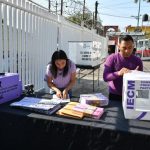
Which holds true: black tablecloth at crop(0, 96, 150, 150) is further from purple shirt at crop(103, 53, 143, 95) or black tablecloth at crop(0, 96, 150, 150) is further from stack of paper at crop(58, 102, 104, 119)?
purple shirt at crop(103, 53, 143, 95)

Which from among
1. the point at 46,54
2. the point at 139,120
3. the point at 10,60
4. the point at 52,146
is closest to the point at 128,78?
the point at 139,120

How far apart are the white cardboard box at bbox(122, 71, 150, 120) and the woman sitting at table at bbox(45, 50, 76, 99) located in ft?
4.03

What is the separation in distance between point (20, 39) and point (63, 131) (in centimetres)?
264

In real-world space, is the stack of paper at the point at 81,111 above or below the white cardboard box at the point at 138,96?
below

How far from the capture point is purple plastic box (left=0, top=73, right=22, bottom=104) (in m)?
2.48

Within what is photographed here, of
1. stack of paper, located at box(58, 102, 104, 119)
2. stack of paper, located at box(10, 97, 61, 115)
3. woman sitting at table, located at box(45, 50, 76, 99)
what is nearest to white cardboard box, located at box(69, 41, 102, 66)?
woman sitting at table, located at box(45, 50, 76, 99)

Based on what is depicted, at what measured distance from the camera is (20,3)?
166 inches

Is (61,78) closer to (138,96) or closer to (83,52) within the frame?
(138,96)

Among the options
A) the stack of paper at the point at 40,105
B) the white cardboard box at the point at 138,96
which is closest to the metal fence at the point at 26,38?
the stack of paper at the point at 40,105

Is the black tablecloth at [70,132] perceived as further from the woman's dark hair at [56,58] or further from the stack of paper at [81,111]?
the woman's dark hair at [56,58]

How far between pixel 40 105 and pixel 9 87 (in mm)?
426

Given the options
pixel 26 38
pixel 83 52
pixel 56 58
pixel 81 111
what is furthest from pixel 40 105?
pixel 83 52

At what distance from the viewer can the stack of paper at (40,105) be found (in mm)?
2264

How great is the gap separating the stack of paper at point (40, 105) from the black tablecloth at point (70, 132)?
0.17ft
